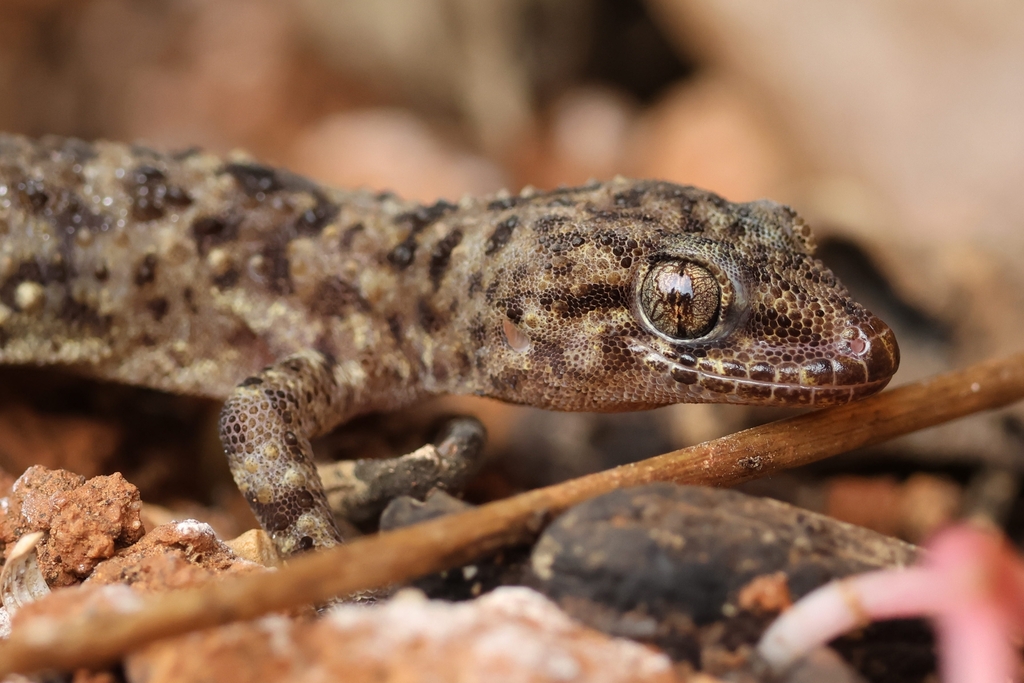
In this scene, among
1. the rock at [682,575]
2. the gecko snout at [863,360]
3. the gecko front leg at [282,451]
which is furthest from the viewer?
the gecko front leg at [282,451]

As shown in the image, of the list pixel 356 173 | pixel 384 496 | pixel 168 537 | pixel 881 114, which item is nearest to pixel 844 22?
pixel 881 114

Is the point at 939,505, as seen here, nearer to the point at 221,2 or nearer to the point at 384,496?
the point at 384,496

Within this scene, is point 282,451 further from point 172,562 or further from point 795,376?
point 795,376

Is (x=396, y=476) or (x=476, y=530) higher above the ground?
(x=396, y=476)

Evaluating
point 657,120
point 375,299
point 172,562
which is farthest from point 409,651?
point 657,120

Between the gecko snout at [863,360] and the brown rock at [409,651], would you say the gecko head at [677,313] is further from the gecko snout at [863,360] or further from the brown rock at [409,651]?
the brown rock at [409,651]

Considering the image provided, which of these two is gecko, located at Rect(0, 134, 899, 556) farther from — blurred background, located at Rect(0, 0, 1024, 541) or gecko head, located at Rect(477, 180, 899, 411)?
blurred background, located at Rect(0, 0, 1024, 541)

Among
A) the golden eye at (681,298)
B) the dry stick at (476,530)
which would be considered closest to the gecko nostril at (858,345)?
the dry stick at (476,530)

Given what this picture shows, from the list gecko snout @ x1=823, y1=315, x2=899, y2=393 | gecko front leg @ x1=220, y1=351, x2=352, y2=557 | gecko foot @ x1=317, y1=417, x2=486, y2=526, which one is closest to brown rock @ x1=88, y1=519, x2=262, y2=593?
gecko front leg @ x1=220, y1=351, x2=352, y2=557
